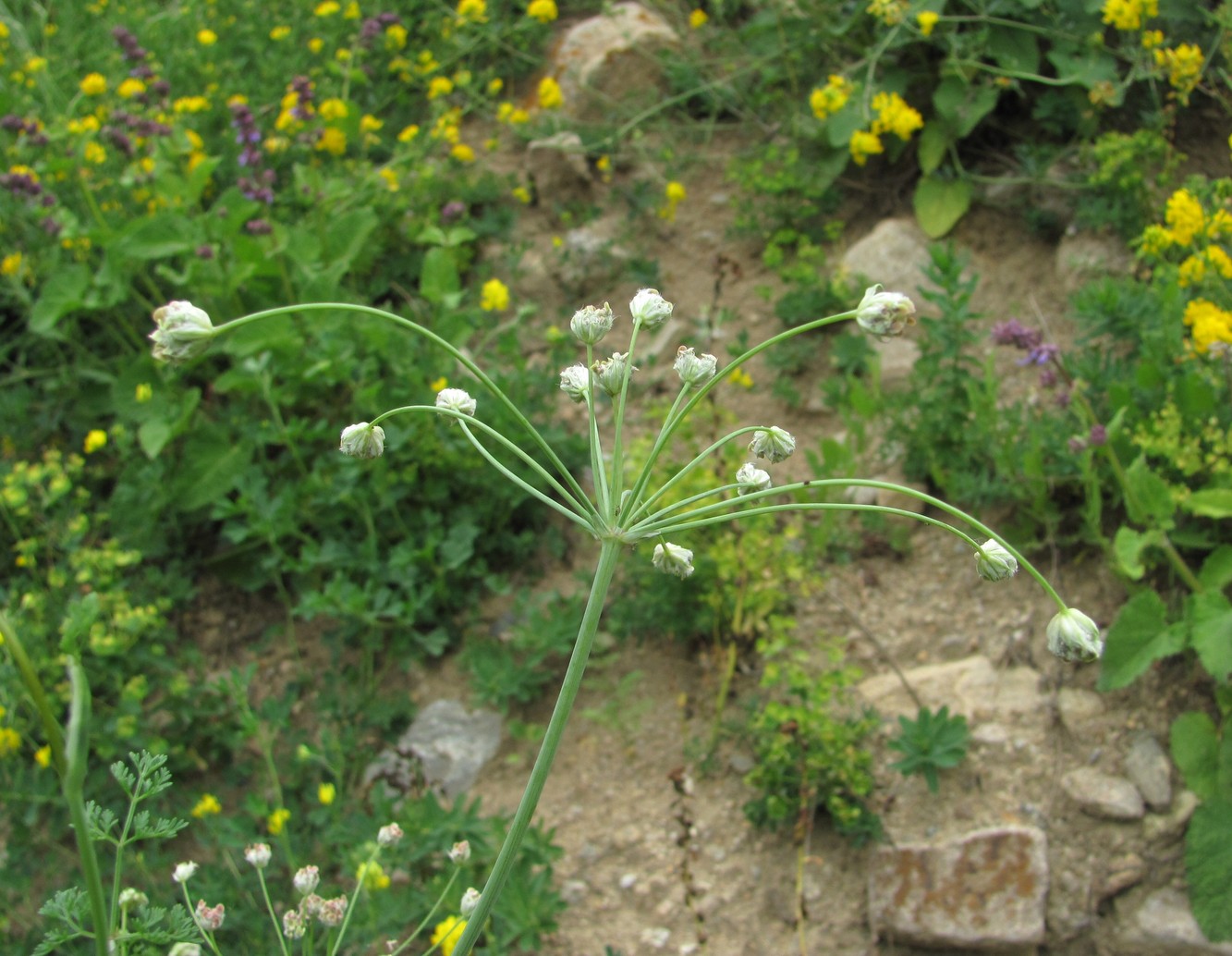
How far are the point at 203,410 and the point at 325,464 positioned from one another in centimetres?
74

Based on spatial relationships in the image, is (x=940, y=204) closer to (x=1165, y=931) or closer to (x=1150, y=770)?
(x=1150, y=770)

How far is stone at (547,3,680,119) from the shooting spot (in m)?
4.95

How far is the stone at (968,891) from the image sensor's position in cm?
239

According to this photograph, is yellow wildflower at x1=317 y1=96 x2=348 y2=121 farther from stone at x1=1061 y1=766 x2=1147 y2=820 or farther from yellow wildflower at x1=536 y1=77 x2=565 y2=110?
stone at x1=1061 y1=766 x2=1147 y2=820

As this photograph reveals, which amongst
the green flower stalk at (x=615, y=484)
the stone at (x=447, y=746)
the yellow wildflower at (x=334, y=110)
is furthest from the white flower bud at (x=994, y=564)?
the yellow wildflower at (x=334, y=110)

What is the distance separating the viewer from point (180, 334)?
1.27 metres

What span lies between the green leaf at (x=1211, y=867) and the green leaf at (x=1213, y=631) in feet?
1.03

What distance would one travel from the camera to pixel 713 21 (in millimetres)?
5215

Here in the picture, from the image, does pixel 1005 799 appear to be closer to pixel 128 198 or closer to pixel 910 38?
pixel 910 38

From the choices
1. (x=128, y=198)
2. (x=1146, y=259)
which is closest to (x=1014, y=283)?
(x=1146, y=259)

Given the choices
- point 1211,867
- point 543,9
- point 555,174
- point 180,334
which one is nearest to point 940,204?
point 555,174

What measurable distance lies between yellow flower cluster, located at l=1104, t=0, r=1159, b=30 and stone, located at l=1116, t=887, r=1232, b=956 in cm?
268

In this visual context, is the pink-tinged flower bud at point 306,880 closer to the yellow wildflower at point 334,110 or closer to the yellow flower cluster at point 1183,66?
the yellow wildflower at point 334,110

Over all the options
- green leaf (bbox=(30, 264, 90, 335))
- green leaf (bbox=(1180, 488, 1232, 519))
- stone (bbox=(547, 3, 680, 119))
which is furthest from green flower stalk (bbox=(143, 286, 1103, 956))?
stone (bbox=(547, 3, 680, 119))
